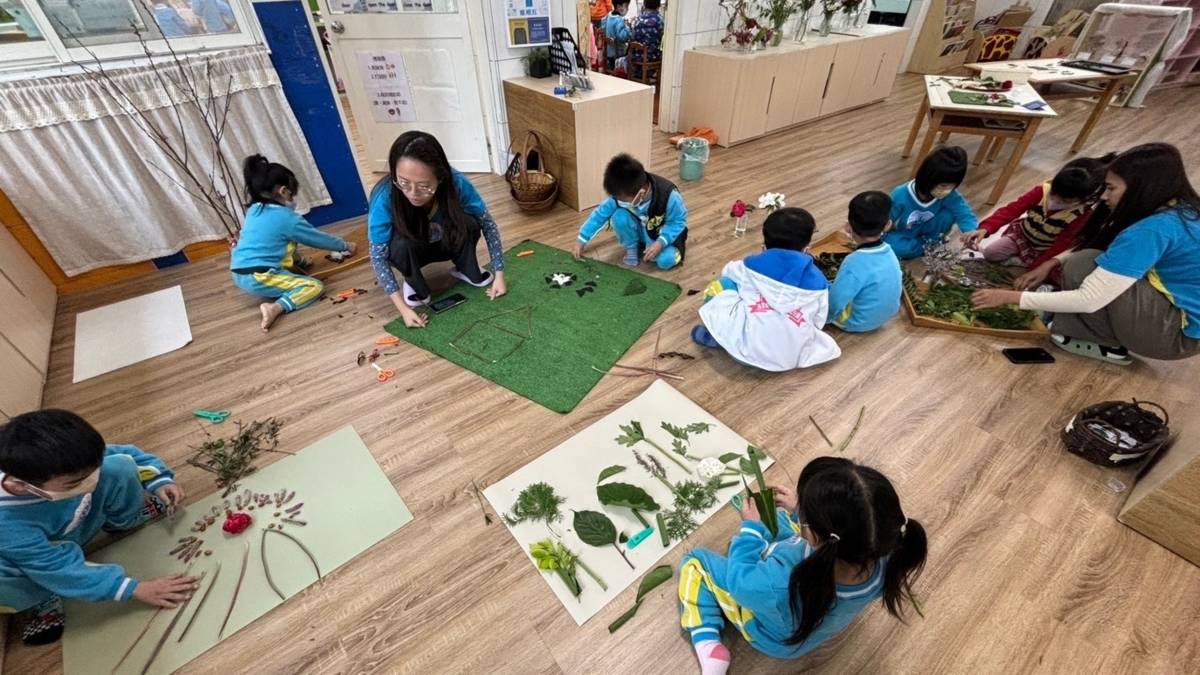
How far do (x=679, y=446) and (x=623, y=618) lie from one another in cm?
60

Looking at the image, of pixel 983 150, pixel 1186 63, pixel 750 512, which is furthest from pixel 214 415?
pixel 1186 63

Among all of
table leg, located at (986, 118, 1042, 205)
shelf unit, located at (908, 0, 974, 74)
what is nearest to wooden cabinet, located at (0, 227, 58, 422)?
table leg, located at (986, 118, 1042, 205)

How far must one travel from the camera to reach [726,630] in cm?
125

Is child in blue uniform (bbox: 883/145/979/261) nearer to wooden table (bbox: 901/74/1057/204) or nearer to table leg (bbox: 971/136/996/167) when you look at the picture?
wooden table (bbox: 901/74/1057/204)

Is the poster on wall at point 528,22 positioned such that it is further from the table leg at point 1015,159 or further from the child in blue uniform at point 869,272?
the table leg at point 1015,159

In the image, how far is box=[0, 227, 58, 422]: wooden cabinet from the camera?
1.79 meters

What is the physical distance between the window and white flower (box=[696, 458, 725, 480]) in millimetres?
3141

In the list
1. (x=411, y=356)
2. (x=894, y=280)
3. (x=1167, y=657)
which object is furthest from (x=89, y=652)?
(x=894, y=280)

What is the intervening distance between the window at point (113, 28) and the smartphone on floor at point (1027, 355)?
13.3ft

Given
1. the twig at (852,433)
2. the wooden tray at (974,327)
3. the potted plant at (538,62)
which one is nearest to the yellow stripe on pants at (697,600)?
the twig at (852,433)

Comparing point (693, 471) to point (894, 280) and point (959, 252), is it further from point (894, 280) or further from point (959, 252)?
point (959, 252)

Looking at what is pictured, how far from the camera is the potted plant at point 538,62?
326cm

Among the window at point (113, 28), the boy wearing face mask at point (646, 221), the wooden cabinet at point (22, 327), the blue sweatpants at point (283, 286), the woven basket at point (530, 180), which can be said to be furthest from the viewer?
the woven basket at point (530, 180)

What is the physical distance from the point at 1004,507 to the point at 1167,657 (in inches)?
17.2
